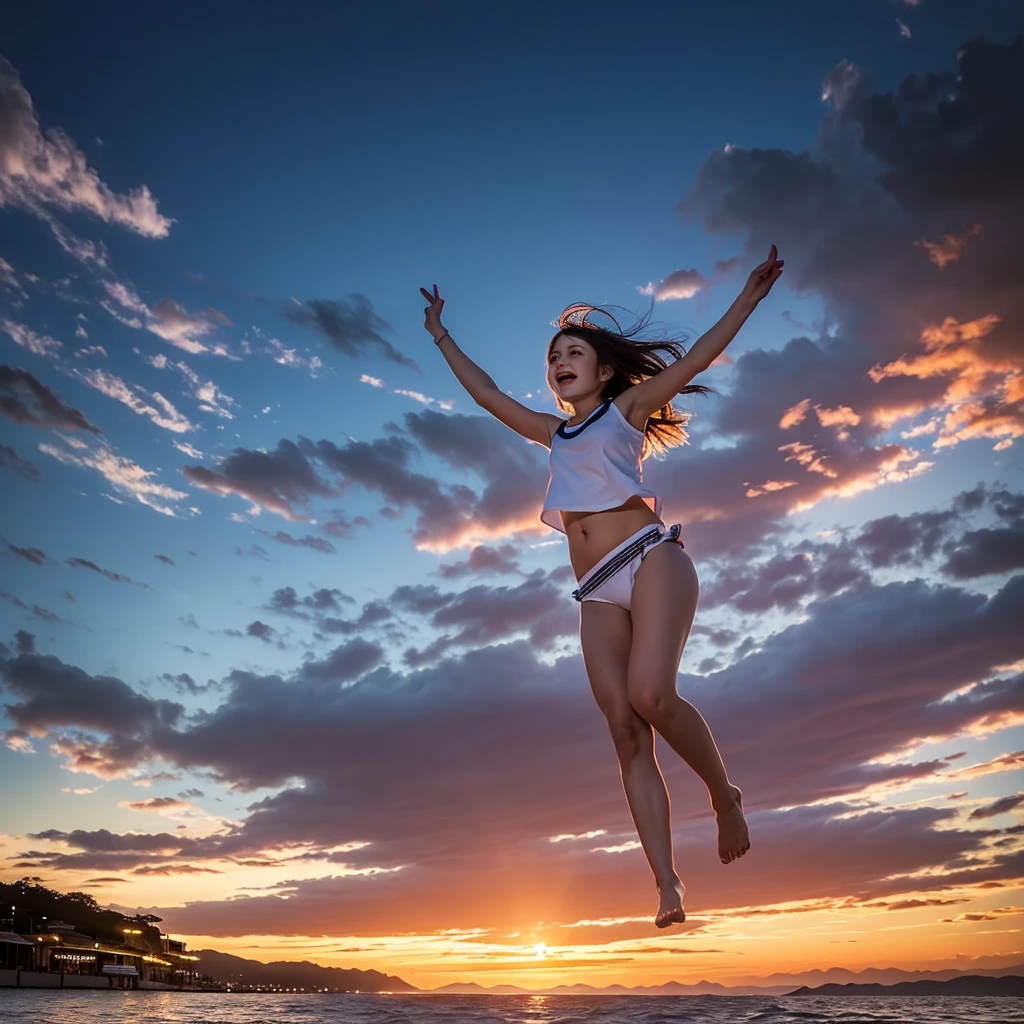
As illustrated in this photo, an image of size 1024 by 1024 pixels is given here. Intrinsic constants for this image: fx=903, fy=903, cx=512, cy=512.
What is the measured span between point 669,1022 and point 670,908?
4706mm

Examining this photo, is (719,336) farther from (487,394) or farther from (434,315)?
(434,315)

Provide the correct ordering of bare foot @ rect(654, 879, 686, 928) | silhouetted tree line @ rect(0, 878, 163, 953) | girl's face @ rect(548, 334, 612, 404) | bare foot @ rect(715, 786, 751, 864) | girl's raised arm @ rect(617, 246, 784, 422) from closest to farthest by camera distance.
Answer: bare foot @ rect(654, 879, 686, 928)
girl's raised arm @ rect(617, 246, 784, 422)
bare foot @ rect(715, 786, 751, 864)
girl's face @ rect(548, 334, 612, 404)
silhouetted tree line @ rect(0, 878, 163, 953)

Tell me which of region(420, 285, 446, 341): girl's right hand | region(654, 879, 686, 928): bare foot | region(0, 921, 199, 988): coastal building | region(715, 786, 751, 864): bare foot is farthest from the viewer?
region(0, 921, 199, 988): coastal building

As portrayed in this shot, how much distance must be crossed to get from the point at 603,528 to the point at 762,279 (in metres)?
1.93

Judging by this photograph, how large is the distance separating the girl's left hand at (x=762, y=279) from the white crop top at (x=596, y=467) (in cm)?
114

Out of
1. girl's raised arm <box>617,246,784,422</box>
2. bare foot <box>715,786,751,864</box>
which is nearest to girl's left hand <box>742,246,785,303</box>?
girl's raised arm <box>617,246,784,422</box>

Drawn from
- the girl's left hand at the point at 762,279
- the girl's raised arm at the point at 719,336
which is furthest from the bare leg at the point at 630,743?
the girl's left hand at the point at 762,279

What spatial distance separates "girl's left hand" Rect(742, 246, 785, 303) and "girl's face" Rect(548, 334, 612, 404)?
1.18 m

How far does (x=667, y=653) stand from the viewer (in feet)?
17.8

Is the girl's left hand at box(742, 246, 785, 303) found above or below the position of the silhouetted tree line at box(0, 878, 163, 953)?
below

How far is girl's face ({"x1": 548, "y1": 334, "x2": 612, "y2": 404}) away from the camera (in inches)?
256

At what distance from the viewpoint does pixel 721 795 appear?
6066 millimetres

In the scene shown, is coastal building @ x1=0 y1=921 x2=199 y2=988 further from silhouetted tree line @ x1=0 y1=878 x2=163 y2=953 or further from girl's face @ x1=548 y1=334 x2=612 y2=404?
girl's face @ x1=548 y1=334 x2=612 y2=404

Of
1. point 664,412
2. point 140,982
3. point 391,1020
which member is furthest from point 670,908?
point 140,982
